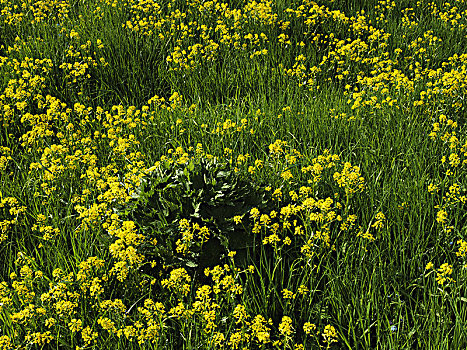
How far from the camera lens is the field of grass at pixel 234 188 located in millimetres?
2594

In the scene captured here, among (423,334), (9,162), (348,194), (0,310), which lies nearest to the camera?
(423,334)

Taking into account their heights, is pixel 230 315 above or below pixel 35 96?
below

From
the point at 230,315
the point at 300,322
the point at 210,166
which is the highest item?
the point at 210,166

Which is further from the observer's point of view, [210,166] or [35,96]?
[35,96]

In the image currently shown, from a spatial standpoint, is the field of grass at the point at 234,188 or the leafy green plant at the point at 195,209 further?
the leafy green plant at the point at 195,209

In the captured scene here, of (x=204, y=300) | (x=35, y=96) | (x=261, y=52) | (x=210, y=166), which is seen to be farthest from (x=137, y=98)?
(x=204, y=300)

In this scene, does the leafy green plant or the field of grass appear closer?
the field of grass

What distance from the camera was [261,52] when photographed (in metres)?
5.11

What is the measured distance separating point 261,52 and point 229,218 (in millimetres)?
2516

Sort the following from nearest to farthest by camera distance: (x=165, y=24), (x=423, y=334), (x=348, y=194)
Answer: (x=423, y=334) → (x=348, y=194) → (x=165, y=24)

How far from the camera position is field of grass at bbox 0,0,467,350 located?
2594 millimetres

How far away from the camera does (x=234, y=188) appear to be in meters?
3.10

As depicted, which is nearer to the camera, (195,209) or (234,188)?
(195,209)

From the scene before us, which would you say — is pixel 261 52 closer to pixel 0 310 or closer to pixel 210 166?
pixel 210 166
